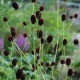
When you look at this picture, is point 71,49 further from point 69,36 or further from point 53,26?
point 53,26

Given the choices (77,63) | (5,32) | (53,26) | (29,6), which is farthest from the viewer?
(29,6)

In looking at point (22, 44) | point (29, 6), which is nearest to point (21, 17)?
point (29, 6)

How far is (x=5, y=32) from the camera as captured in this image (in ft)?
11.3

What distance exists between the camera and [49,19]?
424 cm

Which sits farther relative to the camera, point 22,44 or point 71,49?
point 71,49

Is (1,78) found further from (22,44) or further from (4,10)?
(4,10)

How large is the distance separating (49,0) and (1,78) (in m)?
3.67

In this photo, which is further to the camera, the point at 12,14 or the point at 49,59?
the point at 12,14

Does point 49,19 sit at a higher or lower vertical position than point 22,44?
lower

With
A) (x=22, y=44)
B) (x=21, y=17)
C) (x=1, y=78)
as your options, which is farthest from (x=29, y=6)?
(x=1, y=78)

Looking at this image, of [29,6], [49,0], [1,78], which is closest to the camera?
[1,78]

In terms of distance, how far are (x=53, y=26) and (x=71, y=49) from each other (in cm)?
106

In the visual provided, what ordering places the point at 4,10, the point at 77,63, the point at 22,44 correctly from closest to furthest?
the point at 22,44
the point at 77,63
the point at 4,10

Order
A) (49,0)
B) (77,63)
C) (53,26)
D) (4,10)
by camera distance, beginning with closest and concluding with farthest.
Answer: (77,63) → (4,10) → (53,26) → (49,0)
